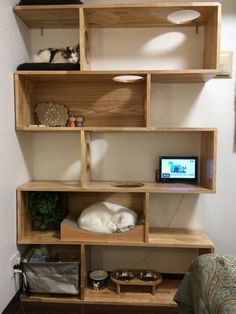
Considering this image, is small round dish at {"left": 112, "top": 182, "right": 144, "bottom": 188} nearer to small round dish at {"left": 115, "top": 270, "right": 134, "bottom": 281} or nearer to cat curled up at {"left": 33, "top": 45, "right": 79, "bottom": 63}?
small round dish at {"left": 115, "top": 270, "right": 134, "bottom": 281}

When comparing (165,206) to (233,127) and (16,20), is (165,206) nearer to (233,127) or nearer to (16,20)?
(233,127)

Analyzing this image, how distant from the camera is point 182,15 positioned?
173cm

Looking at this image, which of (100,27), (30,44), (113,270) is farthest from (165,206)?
(30,44)

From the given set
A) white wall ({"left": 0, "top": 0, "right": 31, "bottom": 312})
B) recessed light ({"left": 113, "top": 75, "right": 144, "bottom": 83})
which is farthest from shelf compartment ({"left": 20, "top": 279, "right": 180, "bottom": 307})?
recessed light ({"left": 113, "top": 75, "right": 144, "bottom": 83})

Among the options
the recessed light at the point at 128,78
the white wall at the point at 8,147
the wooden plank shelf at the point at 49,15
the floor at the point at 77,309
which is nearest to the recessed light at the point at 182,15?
the recessed light at the point at 128,78

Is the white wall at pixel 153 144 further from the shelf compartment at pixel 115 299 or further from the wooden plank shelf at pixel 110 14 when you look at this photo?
the shelf compartment at pixel 115 299

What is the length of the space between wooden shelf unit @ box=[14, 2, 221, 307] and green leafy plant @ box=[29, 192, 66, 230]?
0.16ft

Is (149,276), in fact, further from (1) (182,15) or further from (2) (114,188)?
(1) (182,15)

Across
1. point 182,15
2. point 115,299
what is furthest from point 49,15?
point 115,299

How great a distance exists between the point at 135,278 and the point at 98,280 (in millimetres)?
266

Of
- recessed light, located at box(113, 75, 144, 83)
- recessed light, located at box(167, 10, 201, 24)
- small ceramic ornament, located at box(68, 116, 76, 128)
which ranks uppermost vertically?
recessed light, located at box(167, 10, 201, 24)

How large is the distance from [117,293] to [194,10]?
6.39 feet

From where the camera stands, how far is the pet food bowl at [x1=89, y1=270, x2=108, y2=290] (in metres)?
1.98

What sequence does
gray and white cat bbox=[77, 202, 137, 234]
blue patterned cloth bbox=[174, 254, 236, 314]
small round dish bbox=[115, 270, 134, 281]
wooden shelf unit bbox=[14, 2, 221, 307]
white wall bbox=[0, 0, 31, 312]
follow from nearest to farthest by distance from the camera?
blue patterned cloth bbox=[174, 254, 236, 314], white wall bbox=[0, 0, 31, 312], wooden shelf unit bbox=[14, 2, 221, 307], gray and white cat bbox=[77, 202, 137, 234], small round dish bbox=[115, 270, 134, 281]
